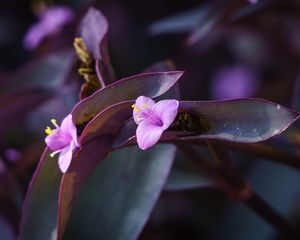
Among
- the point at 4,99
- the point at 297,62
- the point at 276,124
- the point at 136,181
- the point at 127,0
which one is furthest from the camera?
the point at 127,0

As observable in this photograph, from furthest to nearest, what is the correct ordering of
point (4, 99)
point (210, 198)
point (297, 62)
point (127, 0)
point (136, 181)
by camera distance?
point (127, 0) → point (297, 62) → point (210, 198) → point (4, 99) → point (136, 181)

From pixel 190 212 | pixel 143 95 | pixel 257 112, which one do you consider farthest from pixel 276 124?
pixel 190 212

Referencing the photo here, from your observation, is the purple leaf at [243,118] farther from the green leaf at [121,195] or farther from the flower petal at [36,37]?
the flower petal at [36,37]

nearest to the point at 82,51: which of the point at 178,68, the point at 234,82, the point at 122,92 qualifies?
the point at 122,92

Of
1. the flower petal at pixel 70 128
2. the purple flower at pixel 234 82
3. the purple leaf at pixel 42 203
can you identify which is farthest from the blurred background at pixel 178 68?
the flower petal at pixel 70 128

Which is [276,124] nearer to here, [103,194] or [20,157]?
[103,194]
